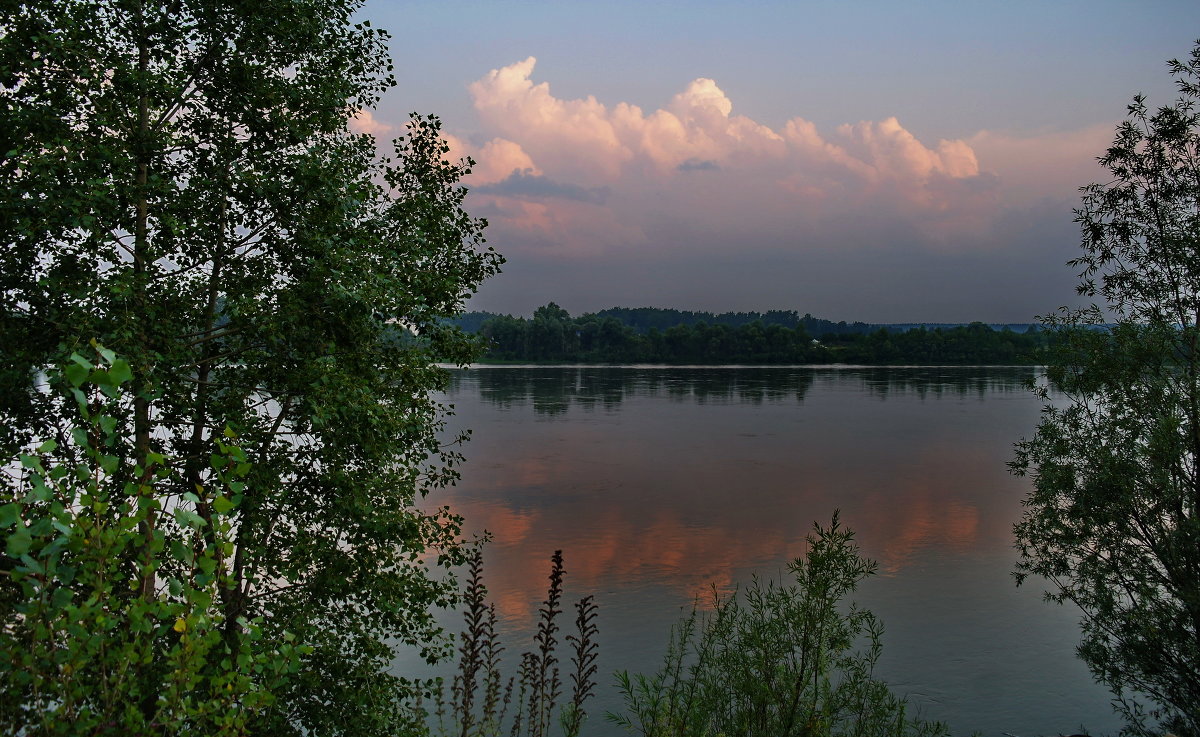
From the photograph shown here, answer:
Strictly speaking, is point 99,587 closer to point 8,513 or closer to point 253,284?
point 8,513

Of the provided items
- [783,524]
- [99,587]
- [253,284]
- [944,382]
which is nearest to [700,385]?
[944,382]

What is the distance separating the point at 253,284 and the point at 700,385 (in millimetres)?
101261

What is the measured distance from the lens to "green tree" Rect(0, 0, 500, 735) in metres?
10.4

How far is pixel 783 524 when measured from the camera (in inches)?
1305

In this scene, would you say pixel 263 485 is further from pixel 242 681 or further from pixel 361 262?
pixel 242 681

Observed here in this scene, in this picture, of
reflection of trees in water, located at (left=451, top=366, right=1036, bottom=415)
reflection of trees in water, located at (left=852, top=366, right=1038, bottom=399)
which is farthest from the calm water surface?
reflection of trees in water, located at (left=852, top=366, right=1038, bottom=399)

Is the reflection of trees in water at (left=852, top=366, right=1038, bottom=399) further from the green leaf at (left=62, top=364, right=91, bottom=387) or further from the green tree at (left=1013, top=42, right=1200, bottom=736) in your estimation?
the green leaf at (left=62, top=364, right=91, bottom=387)

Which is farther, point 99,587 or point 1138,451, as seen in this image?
point 1138,451

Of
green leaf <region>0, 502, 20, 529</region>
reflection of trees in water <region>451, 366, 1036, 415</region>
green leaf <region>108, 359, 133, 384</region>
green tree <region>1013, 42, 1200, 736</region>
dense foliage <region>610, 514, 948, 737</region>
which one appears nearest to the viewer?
green leaf <region>0, 502, 20, 529</region>

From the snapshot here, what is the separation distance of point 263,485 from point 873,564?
7.92 m

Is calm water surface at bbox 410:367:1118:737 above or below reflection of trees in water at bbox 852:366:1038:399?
below

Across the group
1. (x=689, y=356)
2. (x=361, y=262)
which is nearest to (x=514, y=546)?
(x=361, y=262)

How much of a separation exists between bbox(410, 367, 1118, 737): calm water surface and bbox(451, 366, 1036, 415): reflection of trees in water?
42.5 feet

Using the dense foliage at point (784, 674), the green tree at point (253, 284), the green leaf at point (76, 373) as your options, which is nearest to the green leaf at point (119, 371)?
the green leaf at point (76, 373)
